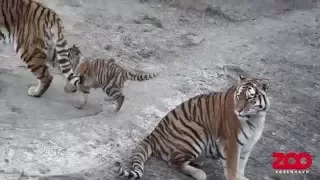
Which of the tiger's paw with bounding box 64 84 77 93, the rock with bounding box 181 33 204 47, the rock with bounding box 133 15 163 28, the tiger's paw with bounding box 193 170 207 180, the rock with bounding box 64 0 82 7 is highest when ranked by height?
the rock with bounding box 64 0 82 7

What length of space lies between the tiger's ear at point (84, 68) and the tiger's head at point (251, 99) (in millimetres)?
2183

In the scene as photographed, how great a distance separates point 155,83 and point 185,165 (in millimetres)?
2160

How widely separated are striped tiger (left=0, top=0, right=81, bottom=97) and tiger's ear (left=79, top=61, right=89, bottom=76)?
10cm

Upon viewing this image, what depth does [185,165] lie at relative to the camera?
6090 mm

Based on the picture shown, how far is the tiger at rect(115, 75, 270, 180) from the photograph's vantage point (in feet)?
18.7

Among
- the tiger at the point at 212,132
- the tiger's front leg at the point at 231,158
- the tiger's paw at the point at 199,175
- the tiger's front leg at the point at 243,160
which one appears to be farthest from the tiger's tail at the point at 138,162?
the tiger's front leg at the point at 243,160

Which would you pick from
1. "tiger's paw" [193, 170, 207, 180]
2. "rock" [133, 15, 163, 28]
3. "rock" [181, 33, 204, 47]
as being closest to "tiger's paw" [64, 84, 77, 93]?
"tiger's paw" [193, 170, 207, 180]

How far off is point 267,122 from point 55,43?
8.81ft

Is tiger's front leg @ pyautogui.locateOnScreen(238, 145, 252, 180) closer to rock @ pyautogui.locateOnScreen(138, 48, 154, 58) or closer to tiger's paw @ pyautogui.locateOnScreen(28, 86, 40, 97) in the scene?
tiger's paw @ pyautogui.locateOnScreen(28, 86, 40, 97)

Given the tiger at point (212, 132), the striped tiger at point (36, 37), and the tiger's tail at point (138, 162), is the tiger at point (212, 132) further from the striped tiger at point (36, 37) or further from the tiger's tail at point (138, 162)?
the striped tiger at point (36, 37)

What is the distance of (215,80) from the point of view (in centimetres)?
852

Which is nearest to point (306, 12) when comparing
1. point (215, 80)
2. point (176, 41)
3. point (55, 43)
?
point (176, 41)

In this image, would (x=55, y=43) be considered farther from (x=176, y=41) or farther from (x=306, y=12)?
(x=306, y=12)

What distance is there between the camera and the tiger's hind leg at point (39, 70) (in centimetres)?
723
